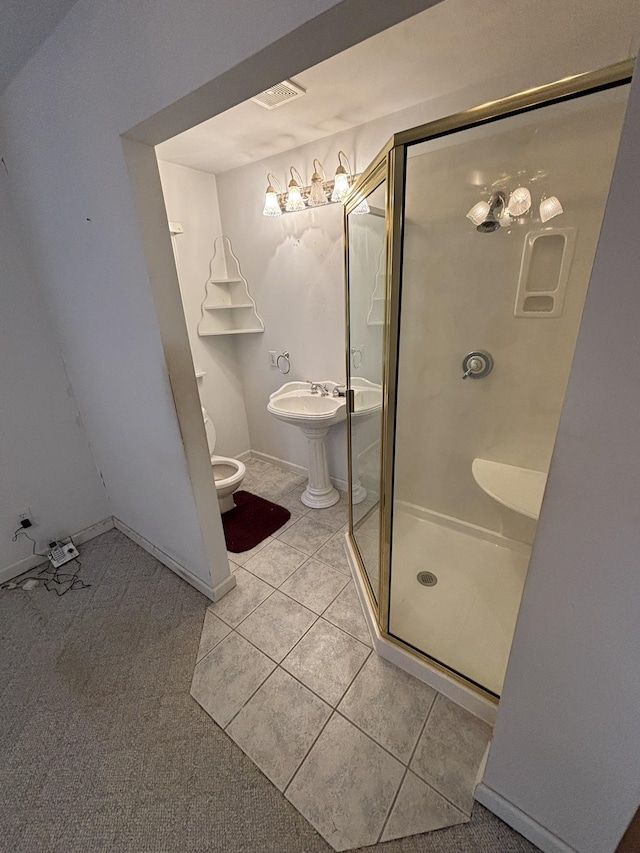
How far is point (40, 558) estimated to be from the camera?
7.14 feet

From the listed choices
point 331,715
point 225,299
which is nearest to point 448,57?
point 225,299

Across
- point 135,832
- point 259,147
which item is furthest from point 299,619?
point 259,147

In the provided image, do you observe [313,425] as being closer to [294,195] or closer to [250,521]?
[250,521]

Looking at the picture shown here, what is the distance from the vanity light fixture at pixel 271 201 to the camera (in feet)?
7.14

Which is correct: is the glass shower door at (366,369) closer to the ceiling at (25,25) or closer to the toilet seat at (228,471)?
the toilet seat at (228,471)

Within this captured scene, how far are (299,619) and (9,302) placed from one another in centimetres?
227

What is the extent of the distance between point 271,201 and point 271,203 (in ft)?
0.04

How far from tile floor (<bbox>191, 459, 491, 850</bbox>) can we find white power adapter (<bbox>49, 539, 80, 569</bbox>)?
1134mm

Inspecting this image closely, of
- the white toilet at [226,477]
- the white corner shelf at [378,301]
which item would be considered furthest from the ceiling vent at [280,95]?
the white toilet at [226,477]

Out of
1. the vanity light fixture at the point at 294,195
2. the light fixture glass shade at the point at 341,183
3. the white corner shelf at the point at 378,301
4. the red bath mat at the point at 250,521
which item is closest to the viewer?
Answer: the white corner shelf at the point at 378,301

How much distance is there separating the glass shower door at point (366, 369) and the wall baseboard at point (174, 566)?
0.81 meters

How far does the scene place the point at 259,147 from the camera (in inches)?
83.3

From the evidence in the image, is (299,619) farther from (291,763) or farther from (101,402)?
(101,402)

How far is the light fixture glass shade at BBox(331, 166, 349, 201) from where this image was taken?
190 centimetres
